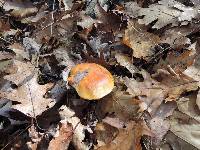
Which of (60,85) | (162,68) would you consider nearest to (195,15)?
(162,68)

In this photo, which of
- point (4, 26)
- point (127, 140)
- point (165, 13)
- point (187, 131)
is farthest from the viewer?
point (4, 26)

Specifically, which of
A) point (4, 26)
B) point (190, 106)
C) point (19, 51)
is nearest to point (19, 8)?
point (4, 26)

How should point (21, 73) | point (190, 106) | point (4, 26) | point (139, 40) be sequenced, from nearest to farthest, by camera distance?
point (190, 106) → point (21, 73) → point (139, 40) → point (4, 26)

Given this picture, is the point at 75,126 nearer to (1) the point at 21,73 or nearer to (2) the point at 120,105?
(2) the point at 120,105

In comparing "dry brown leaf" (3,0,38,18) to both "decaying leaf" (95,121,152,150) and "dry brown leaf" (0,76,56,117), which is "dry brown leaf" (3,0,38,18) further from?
"decaying leaf" (95,121,152,150)

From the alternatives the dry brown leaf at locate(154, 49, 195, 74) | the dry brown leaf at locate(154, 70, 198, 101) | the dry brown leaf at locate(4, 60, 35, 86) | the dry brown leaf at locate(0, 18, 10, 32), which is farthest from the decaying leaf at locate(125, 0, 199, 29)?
the dry brown leaf at locate(0, 18, 10, 32)

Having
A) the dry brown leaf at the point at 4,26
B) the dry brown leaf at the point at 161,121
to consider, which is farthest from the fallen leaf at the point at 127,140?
the dry brown leaf at the point at 4,26

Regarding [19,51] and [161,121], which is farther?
[19,51]
